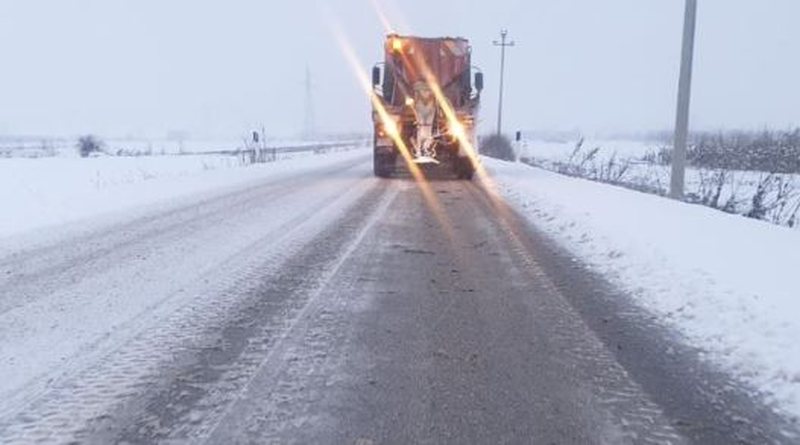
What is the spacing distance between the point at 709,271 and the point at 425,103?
14.3 meters

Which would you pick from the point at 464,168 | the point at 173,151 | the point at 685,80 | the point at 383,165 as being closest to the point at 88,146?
the point at 173,151

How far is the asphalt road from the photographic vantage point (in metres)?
3.77

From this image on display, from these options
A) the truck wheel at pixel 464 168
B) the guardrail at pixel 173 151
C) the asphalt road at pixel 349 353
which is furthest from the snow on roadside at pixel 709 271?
the guardrail at pixel 173 151

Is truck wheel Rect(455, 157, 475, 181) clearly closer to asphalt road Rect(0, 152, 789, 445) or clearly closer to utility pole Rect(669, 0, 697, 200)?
utility pole Rect(669, 0, 697, 200)

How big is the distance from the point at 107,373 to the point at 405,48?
57.9 ft

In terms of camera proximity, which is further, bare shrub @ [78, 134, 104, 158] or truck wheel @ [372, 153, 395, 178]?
bare shrub @ [78, 134, 104, 158]

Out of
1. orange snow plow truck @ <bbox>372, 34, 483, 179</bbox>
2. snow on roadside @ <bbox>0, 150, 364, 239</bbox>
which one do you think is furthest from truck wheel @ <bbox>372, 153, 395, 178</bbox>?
snow on roadside @ <bbox>0, 150, 364, 239</bbox>

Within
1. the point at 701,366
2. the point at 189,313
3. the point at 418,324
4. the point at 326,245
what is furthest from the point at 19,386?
the point at 326,245

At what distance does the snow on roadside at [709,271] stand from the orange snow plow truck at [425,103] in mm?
7750

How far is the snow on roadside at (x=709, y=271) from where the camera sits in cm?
488

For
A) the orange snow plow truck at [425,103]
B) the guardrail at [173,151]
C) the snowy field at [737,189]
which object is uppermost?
the orange snow plow truck at [425,103]

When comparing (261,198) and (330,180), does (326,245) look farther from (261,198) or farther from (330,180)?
(330,180)

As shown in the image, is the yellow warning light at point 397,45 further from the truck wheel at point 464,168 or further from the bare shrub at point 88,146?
the bare shrub at point 88,146

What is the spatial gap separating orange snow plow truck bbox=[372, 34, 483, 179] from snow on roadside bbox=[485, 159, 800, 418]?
25.4 feet
